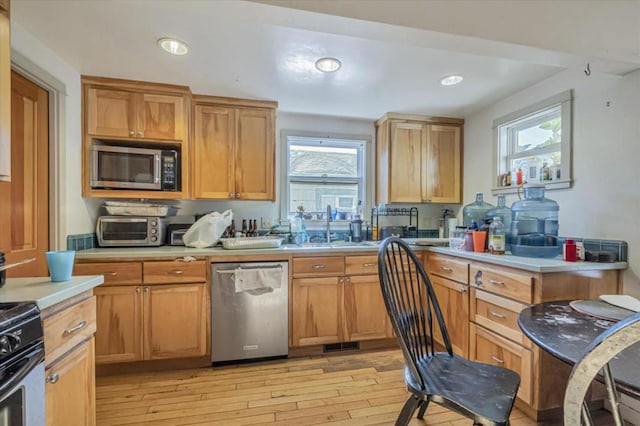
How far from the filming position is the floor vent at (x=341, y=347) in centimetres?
253

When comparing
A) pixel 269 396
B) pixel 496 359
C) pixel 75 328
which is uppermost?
pixel 75 328

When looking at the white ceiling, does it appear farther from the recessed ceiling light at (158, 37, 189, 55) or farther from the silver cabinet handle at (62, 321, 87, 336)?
the silver cabinet handle at (62, 321, 87, 336)

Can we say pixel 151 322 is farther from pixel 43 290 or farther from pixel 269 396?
pixel 43 290

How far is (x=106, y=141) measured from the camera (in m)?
2.41

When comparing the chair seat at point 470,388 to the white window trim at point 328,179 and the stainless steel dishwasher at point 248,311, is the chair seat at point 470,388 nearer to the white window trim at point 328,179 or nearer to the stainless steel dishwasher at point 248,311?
the stainless steel dishwasher at point 248,311

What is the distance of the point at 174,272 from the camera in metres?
2.21

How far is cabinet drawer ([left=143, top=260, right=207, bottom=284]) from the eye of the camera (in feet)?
7.11

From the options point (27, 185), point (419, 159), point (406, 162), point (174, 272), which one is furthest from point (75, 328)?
point (419, 159)

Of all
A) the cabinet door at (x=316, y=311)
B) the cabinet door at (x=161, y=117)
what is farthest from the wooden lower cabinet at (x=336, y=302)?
the cabinet door at (x=161, y=117)

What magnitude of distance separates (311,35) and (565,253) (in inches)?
82.2

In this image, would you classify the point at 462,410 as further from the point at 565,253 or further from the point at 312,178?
the point at 312,178

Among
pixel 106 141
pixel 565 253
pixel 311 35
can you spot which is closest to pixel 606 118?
pixel 565 253

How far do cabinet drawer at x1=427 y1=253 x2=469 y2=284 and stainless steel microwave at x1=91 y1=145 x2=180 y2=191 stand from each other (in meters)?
2.38

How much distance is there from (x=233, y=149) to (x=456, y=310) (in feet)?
7.80
